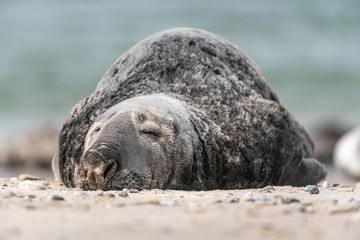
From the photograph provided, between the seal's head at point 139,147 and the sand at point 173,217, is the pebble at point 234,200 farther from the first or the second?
the seal's head at point 139,147

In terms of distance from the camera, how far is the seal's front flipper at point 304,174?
19.1 ft

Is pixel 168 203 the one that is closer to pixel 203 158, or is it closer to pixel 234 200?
pixel 234 200

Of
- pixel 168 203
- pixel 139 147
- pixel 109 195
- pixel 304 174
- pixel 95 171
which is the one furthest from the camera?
pixel 304 174

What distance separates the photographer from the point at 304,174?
6043mm

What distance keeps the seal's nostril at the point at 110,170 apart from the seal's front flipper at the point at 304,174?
1.81 meters

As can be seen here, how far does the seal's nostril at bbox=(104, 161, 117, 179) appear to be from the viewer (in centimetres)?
455

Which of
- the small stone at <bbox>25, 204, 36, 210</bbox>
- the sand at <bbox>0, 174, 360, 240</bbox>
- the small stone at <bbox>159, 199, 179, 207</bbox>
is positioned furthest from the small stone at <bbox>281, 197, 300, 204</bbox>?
the small stone at <bbox>25, 204, 36, 210</bbox>

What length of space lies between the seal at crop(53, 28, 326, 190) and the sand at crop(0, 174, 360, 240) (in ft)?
1.24

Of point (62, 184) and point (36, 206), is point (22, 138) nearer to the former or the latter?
point (62, 184)

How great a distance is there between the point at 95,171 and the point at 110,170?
111 mm

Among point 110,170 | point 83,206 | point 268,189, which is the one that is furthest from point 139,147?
point 268,189

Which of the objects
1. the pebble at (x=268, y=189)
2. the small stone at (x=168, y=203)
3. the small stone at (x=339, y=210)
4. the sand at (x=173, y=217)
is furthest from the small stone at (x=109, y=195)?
the small stone at (x=339, y=210)

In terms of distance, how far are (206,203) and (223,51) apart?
2.49m

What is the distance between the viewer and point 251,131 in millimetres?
5477
